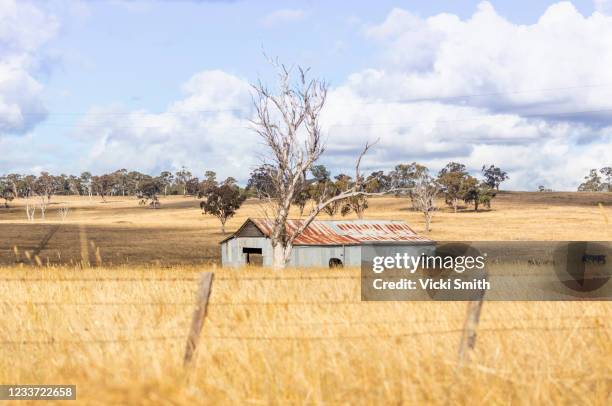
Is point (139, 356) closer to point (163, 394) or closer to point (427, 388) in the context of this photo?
point (163, 394)

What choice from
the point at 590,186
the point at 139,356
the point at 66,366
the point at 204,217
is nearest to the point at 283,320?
the point at 139,356

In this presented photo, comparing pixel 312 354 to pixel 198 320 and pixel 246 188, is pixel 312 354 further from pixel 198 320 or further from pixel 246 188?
pixel 246 188

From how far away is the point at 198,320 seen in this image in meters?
6.12

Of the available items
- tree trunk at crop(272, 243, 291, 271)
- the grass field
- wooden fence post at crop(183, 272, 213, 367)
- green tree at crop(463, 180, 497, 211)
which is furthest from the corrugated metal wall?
green tree at crop(463, 180, 497, 211)

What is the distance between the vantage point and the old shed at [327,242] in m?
35.4

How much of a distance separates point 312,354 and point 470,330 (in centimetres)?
141

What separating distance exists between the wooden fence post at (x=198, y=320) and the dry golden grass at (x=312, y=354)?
0.61ft

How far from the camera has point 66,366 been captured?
5613 millimetres

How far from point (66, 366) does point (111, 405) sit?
50.5 inches

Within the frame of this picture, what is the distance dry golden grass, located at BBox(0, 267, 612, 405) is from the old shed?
25.1 metres

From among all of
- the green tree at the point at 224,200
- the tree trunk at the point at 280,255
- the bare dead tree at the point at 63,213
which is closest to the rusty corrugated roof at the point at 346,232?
the tree trunk at the point at 280,255

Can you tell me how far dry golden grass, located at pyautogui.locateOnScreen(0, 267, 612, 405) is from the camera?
5195mm

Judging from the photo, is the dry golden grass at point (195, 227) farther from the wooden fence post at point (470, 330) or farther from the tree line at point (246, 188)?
the wooden fence post at point (470, 330)

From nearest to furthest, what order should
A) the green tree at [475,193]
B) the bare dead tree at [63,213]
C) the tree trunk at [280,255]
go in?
the tree trunk at [280,255] < the bare dead tree at [63,213] < the green tree at [475,193]
